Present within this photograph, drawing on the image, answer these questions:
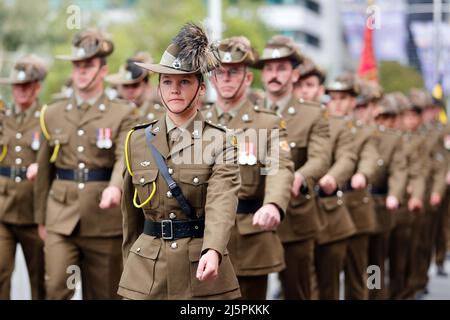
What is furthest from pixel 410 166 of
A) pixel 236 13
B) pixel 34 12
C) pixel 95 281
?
pixel 236 13

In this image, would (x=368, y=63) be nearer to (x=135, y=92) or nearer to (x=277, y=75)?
(x=135, y=92)

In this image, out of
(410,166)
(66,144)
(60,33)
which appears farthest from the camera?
(60,33)

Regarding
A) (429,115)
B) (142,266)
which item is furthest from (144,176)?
(429,115)

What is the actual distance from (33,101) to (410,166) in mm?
5684

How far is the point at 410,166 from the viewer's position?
601 inches

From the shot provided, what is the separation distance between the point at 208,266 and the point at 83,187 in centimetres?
367

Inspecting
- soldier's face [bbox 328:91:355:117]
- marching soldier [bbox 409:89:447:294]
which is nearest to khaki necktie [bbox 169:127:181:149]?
soldier's face [bbox 328:91:355:117]

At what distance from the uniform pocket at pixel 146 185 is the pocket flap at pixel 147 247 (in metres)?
0.19

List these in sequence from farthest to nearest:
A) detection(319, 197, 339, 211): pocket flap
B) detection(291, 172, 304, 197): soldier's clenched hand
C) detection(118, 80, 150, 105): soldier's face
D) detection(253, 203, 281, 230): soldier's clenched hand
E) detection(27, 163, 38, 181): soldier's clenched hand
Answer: detection(118, 80, 150, 105): soldier's face < detection(319, 197, 339, 211): pocket flap < detection(27, 163, 38, 181): soldier's clenched hand < detection(291, 172, 304, 197): soldier's clenched hand < detection(253, 203, 281, 230): soldier's clenched hand

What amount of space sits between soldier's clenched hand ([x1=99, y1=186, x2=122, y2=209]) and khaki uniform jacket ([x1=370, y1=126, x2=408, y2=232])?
534 centimetres

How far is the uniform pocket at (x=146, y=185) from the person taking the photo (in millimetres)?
6898

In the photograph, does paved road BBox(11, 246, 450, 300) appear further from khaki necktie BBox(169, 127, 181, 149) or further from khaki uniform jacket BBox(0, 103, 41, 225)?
khaki necktie BBox(169, 127, 181, 149)

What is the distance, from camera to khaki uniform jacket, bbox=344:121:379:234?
1273cm
